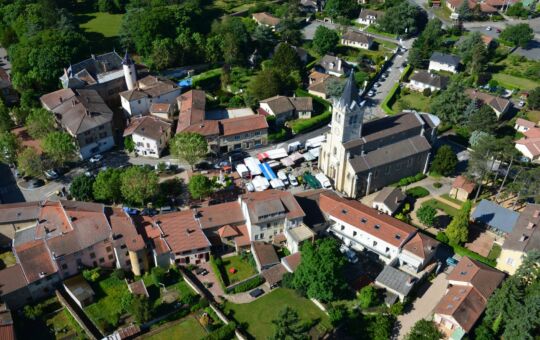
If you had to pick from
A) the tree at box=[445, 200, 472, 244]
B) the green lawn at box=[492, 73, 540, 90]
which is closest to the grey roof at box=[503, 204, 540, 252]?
the tree at box=[445, 200, 472, 244]

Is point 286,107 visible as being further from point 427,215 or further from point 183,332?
point 183,332

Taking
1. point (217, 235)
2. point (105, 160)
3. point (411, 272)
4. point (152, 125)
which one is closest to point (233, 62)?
point (152, 125)

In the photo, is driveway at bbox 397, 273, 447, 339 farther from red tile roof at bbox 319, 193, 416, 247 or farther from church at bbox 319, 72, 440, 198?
church at bbox 319, 72, 440, 198

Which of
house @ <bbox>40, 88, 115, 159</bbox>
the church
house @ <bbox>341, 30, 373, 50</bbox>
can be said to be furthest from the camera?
house @ <bbox>341, 30, 373, 50</bbox>

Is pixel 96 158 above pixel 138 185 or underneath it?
underneath

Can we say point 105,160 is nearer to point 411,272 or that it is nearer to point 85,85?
point 85,85

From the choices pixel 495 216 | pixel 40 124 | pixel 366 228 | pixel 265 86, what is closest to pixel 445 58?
pixel 265 86
